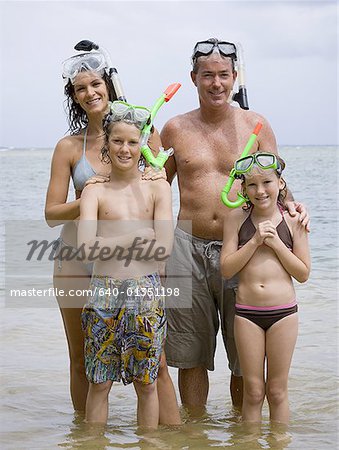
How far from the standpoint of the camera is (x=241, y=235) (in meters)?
4.46

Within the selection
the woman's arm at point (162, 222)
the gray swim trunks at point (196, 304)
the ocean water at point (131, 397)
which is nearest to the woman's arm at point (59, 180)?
the woman's arm at point (162, 222)

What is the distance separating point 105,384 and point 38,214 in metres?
14.8

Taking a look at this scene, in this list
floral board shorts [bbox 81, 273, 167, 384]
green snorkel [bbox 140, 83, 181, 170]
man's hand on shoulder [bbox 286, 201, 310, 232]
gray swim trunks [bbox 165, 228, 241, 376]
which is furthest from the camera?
gray swim trunks [bbox 165, 228, 241, 376]

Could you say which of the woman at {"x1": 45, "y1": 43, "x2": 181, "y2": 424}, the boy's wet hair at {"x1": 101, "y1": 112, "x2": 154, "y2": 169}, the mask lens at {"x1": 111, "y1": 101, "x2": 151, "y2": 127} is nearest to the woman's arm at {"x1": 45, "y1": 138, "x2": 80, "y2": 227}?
the woman at {"x1": 45, "y1": 43, "x2": 181, "y2": 424}

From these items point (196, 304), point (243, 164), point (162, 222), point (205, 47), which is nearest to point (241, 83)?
point (205, 47)

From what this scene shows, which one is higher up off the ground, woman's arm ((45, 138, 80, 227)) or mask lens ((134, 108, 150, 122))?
mask lens ((134, 108, 150, 122))

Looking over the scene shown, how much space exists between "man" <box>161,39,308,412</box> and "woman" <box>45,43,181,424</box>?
0.43 m

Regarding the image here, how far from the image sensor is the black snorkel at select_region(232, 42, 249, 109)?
484 centimetres

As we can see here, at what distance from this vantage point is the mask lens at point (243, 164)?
4379 millimetres

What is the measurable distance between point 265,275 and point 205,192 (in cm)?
72

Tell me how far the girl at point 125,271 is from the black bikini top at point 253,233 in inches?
18.4

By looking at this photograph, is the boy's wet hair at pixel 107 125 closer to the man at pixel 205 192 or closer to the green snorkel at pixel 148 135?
the green snorkel at pixel 148 135

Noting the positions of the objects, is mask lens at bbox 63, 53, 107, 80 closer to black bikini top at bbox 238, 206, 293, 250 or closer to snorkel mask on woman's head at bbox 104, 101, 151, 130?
snorkel mask on woman's head at bbox 104, 101, 151, 130

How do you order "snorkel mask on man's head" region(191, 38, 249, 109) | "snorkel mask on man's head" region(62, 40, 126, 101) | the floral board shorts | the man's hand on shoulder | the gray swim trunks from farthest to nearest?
the gray swim trunks, "snorkel mask on man's head" region(191, 38, 249, 109), "snorkel mask on man's head" region(62, 40, 126, 101), the man's hand on shoulder, the floral board shorts
